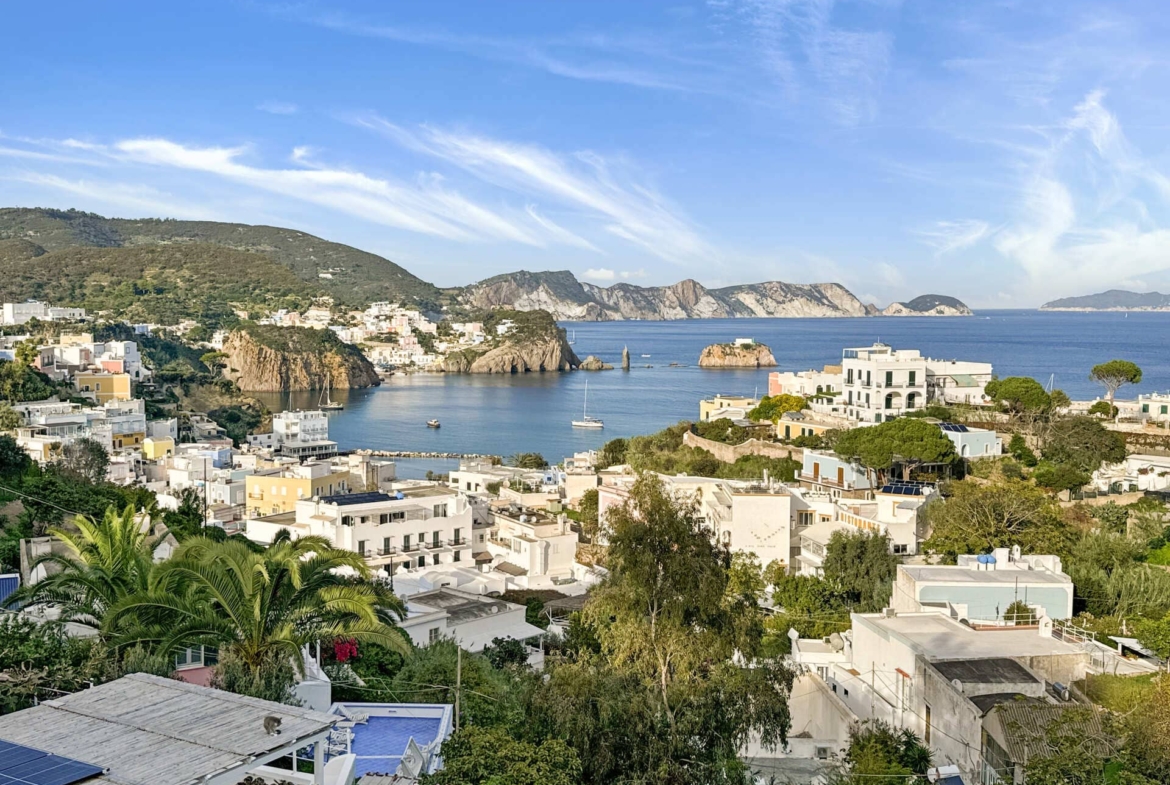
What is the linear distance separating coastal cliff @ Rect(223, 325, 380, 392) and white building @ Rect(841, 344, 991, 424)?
176 feet

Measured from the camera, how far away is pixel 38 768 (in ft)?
9.79

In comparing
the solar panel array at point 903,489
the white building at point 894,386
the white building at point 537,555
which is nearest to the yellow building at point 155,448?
the white building at point 537,555

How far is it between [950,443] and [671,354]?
283 feet

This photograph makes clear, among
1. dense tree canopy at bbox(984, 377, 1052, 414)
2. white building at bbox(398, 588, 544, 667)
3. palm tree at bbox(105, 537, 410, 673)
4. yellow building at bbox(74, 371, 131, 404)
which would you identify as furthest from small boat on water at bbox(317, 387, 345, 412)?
palm tree at bbox(105, 537, 410, 673)

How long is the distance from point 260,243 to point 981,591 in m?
147

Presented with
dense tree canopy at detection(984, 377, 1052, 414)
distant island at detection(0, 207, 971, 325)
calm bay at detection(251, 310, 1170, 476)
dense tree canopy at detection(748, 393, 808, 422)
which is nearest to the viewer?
dense tree canopy at detection(984, 377, 1052, 414)

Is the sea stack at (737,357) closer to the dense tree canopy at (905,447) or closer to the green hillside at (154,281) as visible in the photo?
the green hillside at (154,281)

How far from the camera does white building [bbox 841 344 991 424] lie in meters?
24.1

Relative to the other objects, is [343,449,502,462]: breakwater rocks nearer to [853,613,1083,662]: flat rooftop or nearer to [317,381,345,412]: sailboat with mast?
[317,381,345,412]: sailboat with mast

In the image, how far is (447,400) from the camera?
6444 centimetres

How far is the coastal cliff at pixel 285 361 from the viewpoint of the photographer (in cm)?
7019

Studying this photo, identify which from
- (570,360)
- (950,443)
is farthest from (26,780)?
(570,360)

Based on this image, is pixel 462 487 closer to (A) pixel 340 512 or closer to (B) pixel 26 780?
(A) pixel 340 512

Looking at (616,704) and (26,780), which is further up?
(26,780)
